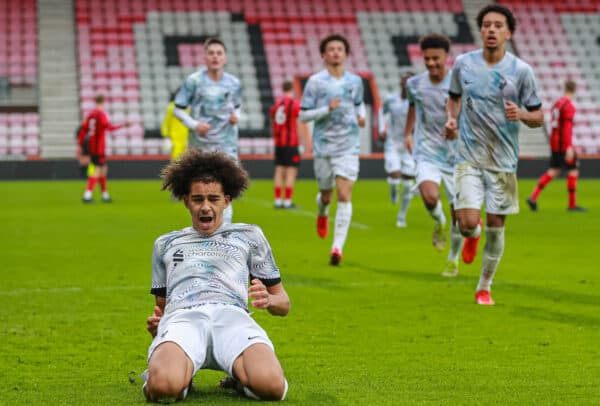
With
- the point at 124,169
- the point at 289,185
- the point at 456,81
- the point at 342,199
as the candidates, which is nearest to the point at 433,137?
the point at 342,199

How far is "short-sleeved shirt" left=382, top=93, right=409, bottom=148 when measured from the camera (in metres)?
19.5

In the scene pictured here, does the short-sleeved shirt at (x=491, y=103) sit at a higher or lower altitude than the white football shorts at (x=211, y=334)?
higher

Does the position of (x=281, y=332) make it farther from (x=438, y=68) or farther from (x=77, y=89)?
(x=77, y=89)

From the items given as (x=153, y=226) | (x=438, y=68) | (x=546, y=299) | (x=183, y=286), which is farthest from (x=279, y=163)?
(x=183, y=286)

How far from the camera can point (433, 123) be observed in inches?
456

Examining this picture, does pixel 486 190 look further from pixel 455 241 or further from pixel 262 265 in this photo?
pixel 262 265

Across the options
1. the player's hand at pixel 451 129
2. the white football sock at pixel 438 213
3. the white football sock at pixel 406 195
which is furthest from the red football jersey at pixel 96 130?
the player's hand at pixel 451 129

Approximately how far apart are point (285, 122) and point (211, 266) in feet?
58.8

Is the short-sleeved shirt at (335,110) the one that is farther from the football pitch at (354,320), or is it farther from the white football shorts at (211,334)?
the white football shorts at (211,334)

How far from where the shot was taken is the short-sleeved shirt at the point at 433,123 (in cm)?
1150

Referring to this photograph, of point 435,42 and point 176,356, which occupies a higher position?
Answer: point 435,42

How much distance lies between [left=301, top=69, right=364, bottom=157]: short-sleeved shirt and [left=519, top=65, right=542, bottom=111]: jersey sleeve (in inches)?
147

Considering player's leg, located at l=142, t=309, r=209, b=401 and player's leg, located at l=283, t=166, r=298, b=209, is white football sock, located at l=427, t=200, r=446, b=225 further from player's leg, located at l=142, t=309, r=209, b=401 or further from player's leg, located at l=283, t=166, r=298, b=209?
player's leg, located at l=283, t=166, r=298, b=209

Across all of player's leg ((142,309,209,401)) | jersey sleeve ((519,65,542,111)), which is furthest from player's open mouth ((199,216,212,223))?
jersey sleeve ((519,65,542,111))
